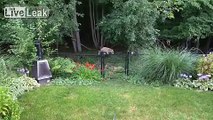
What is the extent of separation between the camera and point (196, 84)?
17.3 feet

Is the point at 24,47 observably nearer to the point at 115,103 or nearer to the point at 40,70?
the point at 40,70

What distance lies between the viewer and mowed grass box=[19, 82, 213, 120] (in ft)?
13.6

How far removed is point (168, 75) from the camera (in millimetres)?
5434

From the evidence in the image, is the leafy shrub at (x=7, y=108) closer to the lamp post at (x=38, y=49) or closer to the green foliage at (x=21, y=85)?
the green foliage at (x=21, y=85)

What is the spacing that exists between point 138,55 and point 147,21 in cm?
140

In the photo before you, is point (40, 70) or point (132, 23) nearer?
point (40, 70)

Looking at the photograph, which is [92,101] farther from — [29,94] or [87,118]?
[29,94]

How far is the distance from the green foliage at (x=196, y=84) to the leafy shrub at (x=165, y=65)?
0.15 meters

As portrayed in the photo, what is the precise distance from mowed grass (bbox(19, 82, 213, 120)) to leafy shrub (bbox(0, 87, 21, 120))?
19.9 inches

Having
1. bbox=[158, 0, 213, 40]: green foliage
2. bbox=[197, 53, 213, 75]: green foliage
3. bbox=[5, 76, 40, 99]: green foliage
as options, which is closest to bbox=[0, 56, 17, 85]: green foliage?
bbox=[5, 76, 40, 99]: green foliage

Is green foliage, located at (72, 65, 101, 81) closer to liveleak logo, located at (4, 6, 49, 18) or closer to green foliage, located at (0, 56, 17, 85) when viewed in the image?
green foliage, located at (0, 56, 17, 85)

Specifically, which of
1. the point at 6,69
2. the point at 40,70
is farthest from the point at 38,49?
the point at 6,69

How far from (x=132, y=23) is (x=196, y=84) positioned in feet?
7.63

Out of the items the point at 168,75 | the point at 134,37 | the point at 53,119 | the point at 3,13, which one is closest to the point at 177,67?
the point at 168,75
